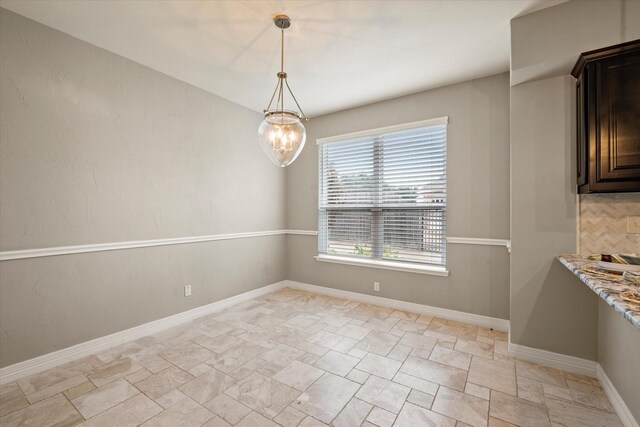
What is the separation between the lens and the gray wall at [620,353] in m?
1.64

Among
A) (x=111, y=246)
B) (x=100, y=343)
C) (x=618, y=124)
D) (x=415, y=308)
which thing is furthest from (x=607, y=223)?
(x=100, y=343)

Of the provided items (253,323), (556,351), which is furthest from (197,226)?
(556,351)

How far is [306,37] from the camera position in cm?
252

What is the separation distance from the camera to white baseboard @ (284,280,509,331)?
3150 mm

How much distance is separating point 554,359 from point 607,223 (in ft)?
3.87

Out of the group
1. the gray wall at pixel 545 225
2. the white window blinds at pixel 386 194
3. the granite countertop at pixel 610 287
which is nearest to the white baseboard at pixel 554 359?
the gray wall at pixel 545 225

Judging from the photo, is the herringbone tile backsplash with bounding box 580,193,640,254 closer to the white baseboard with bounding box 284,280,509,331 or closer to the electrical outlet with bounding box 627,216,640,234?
the electrical outlet with bounding box 627,216,640,234

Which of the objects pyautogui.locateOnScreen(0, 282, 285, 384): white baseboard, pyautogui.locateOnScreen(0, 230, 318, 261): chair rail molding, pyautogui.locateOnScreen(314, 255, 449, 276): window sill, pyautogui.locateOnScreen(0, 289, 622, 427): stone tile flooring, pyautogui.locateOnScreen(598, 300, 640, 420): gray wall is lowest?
pyautogui.locateOnScreen(0, 289, 622, 427): stone tile flooring

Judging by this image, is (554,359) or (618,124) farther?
(554,359)

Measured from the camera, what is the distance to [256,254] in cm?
432

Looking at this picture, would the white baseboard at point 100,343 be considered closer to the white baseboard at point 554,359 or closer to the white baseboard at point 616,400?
the white baseboard at point 554,359

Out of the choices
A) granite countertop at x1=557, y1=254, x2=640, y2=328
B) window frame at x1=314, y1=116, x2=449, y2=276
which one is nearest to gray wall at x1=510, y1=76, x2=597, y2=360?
granite countertop at x1=557, y1=254, x2=640, y2=328

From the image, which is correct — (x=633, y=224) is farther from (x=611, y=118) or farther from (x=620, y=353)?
(x=620, y=353)

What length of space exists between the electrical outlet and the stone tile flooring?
1180 millimetres
